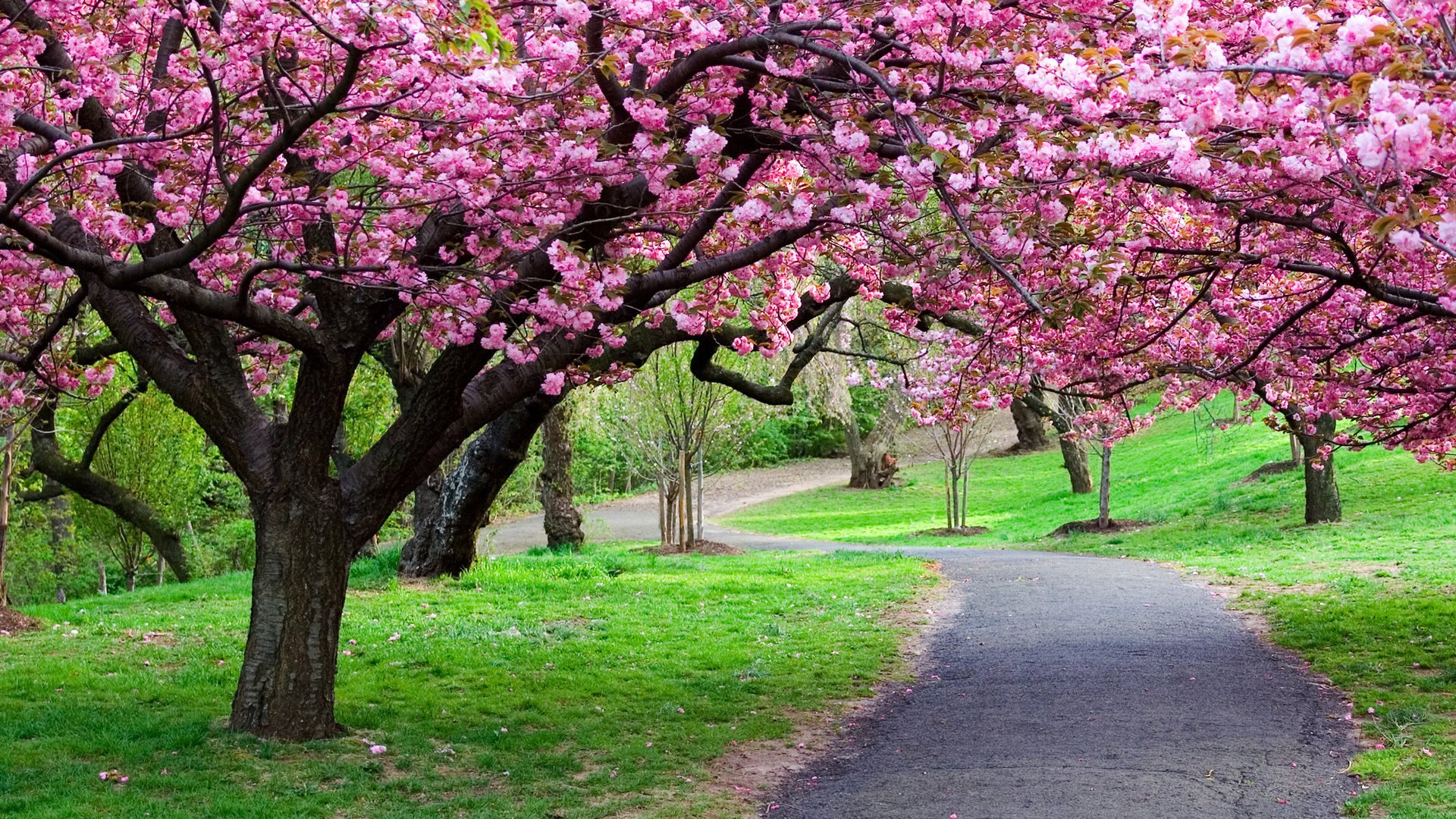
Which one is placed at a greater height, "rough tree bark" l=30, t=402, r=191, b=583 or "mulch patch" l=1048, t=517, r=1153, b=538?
"rough tree bark" l=30, t=402, r=191, b=583

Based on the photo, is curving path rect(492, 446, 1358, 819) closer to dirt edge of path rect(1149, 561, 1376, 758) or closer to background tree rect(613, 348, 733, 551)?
dirt edge of path rect(1149, 561, 1376, 758)

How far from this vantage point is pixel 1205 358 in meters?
9.95

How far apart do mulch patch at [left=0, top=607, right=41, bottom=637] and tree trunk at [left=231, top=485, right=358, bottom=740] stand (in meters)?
5.31

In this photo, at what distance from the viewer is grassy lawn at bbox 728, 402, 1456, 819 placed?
7336mm

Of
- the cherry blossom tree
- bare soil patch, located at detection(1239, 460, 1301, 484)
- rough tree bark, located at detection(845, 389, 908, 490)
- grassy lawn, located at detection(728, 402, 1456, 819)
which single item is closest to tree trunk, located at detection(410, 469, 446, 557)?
the cherry blossom tree

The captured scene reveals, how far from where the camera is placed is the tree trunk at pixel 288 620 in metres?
6.81

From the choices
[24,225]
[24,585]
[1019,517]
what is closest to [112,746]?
[24,225]

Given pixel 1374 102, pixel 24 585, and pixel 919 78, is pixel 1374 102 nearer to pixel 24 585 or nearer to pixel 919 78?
pixel 919 78

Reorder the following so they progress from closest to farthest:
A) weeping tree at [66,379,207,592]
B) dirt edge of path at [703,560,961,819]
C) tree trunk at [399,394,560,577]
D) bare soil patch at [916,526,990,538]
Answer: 1. dirt edge of path at [703,560,961,819]
2. tree trunk at [399,394,560,577]
3. weeping tree at [66,379,207,592]
4. bare soil patch at [916,526,990,538]

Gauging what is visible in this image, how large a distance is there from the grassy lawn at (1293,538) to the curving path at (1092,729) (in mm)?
369

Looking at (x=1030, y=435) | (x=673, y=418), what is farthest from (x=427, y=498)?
(x=1030, y=435)

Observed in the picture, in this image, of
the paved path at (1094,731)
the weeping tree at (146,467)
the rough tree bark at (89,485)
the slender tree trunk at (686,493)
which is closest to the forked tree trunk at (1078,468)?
the slender tree trunk at (686,493)

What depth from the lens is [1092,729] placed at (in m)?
7.43

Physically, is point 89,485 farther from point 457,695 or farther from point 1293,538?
point 1293,538
